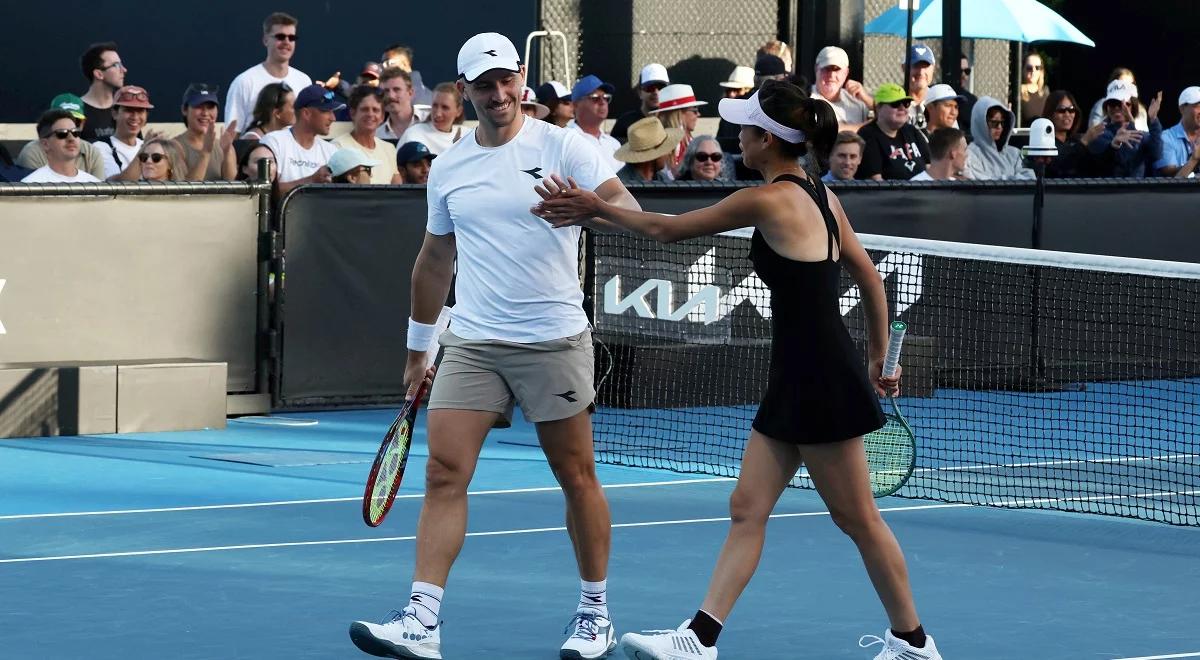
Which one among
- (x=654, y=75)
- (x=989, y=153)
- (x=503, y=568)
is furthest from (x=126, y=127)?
(x=503, y=568)

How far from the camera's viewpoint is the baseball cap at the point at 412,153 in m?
13.5

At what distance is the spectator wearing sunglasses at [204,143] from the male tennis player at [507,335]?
23.3ft

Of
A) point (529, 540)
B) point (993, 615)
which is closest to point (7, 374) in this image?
point (529, 540)

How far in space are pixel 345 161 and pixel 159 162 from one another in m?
1.15

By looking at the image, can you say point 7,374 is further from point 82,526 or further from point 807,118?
point 807,118

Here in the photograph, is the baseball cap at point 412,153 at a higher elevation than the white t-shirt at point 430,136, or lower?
lower

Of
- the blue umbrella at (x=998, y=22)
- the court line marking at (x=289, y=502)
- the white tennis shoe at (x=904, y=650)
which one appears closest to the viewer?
the white tennis shoe at (x=904, y=650)

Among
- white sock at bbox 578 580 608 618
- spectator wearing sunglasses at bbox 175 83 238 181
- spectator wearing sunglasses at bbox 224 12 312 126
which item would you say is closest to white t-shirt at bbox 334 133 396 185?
spectator wearing sunglasses at bbox 175 83 238 181

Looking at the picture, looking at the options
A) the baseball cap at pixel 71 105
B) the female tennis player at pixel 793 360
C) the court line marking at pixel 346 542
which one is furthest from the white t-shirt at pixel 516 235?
the baseball cap at pixel 71 105

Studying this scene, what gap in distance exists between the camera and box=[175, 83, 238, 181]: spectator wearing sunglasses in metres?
13.6

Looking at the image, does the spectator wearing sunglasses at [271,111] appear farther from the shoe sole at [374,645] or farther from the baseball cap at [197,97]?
the shoe sole at [374,645]

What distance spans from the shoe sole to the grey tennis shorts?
2.43ft

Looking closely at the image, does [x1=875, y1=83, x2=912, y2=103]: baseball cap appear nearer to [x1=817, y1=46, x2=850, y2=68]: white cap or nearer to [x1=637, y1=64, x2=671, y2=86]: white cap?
[x1=817, y1=46, x2=850, y2=68]: white cap

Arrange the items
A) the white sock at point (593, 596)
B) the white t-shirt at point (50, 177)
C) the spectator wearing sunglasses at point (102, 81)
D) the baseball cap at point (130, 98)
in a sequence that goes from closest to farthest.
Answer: the white sock at point (593, 596), the white t-shirt at point (50, 177), the baseball cap at point (130, 98), the spectator wearing sunglasses at point (102, 81)
